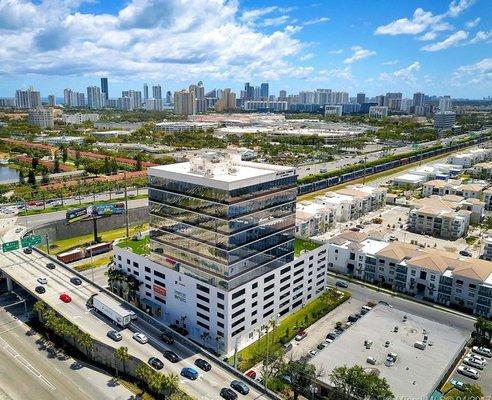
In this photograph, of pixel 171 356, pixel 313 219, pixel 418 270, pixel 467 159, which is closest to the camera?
pixel 171 356

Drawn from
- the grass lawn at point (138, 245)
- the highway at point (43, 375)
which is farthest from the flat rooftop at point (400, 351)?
the grass lawn at point (138, 245)

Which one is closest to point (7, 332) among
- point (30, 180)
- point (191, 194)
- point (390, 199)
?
point (191, 194)

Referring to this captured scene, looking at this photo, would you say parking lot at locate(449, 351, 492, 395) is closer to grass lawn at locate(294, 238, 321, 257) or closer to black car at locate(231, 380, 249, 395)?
black car at locate(231, 380, 249, 395)

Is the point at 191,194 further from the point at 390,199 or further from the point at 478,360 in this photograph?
the point at 390,199

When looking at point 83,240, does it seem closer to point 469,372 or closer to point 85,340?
point 85,340

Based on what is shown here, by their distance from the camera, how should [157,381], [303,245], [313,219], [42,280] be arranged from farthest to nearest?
[313,219]
[303,245]
[42,280]
[157,381]

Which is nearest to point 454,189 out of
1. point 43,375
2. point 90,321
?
point 90,321

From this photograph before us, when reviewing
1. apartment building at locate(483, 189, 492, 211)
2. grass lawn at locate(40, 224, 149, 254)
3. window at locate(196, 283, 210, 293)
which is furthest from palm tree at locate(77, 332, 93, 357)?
apartment building at locate(483, 189, 492, 211)
